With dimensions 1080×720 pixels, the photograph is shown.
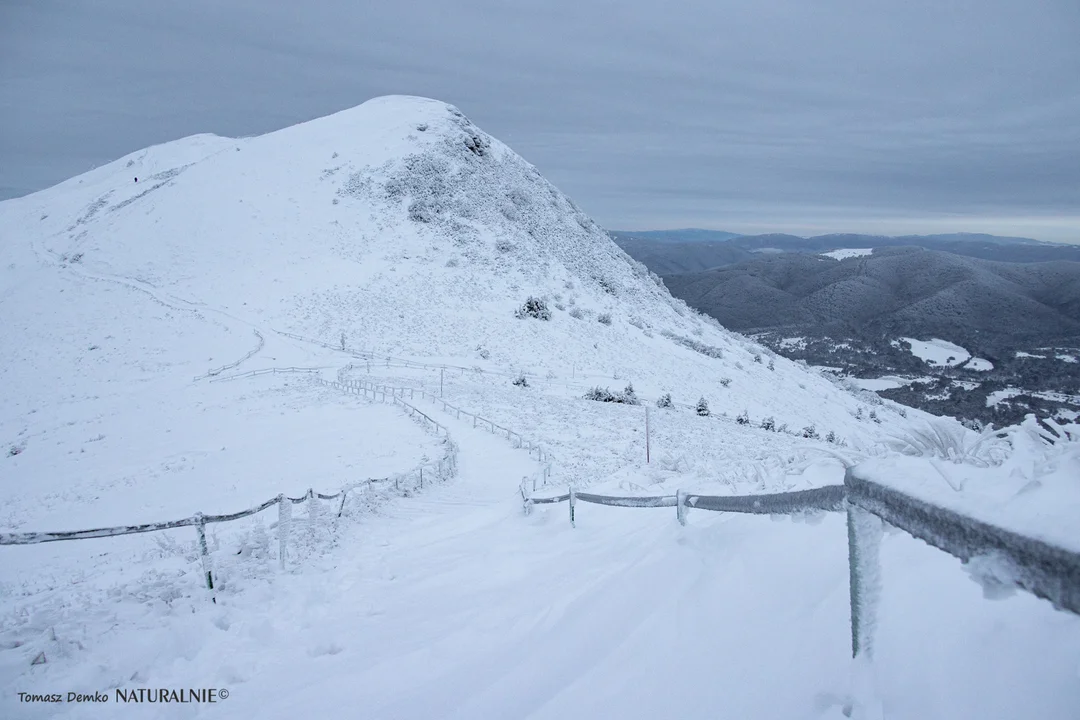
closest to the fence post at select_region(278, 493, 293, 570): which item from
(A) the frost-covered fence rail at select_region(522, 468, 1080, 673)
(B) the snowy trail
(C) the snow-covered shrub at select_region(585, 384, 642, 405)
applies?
(B) the snowy trail

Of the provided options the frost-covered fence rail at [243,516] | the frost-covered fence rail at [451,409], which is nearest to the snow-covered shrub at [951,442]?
the frost-covered fence rail at [243,516]

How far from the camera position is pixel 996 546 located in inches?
55.1

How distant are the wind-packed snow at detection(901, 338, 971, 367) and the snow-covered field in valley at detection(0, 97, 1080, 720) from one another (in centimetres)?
10356

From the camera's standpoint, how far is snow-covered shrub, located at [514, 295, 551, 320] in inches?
1822

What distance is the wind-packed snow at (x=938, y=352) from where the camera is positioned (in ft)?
433

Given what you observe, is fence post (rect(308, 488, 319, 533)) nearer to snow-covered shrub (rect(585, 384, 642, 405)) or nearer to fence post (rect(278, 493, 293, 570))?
fence post (rect(278, 493, 293, 570))

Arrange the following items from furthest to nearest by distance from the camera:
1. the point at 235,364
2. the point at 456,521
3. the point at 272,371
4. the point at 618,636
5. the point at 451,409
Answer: the point at 235,364 < the point at 272,371 < the point at 451,409 < the point at 456,521 < the point at 618,636

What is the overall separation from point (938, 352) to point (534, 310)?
141495 millimetres

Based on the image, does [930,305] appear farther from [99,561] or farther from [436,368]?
[99,561]

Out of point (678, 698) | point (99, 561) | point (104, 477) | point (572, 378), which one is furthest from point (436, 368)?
point (678, 698)

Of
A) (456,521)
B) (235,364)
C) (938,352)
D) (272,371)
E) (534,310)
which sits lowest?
(938,352)

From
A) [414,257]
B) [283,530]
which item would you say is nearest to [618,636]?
[283,530]

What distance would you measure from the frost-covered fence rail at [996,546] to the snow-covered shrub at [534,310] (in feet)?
146
